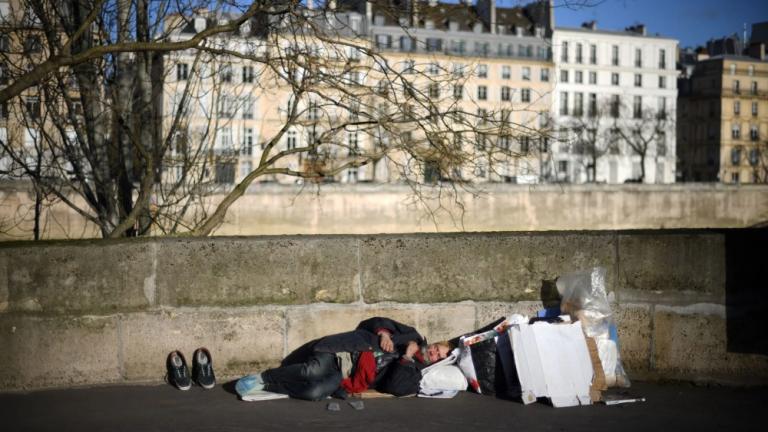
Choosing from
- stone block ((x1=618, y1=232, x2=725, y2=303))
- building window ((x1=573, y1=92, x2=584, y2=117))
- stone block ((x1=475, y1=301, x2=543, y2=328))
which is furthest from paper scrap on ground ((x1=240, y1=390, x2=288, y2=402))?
building window ((x1=573, y1=92, x2=584, y2=117))

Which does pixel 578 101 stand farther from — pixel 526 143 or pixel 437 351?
pixel 437 351

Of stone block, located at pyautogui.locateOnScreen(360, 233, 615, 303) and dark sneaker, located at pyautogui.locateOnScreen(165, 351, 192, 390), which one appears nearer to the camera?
dark sneaker, located at pyautogui.locateOnScreen(165, 351, 192, 390)

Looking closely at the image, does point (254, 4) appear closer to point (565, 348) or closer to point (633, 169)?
point (565, 348)

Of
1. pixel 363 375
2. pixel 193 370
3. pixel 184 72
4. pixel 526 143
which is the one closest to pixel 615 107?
pixel 184 72

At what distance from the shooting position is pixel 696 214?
4625 centimetres

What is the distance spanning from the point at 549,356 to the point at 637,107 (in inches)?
2805

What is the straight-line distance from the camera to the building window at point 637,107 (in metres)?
71.7

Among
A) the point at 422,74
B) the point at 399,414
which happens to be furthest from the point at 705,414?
the point at 422,74

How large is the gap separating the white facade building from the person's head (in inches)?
2411

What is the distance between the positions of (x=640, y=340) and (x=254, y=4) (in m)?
3.59

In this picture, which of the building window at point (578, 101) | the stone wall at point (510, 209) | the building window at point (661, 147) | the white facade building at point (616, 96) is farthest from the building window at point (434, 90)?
the building window at point (578, 101)

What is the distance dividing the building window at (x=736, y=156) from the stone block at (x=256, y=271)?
257 feet

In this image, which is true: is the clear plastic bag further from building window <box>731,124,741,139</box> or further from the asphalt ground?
building window <box>731,124,741,139</box>

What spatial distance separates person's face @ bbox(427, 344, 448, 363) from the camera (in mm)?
5840
